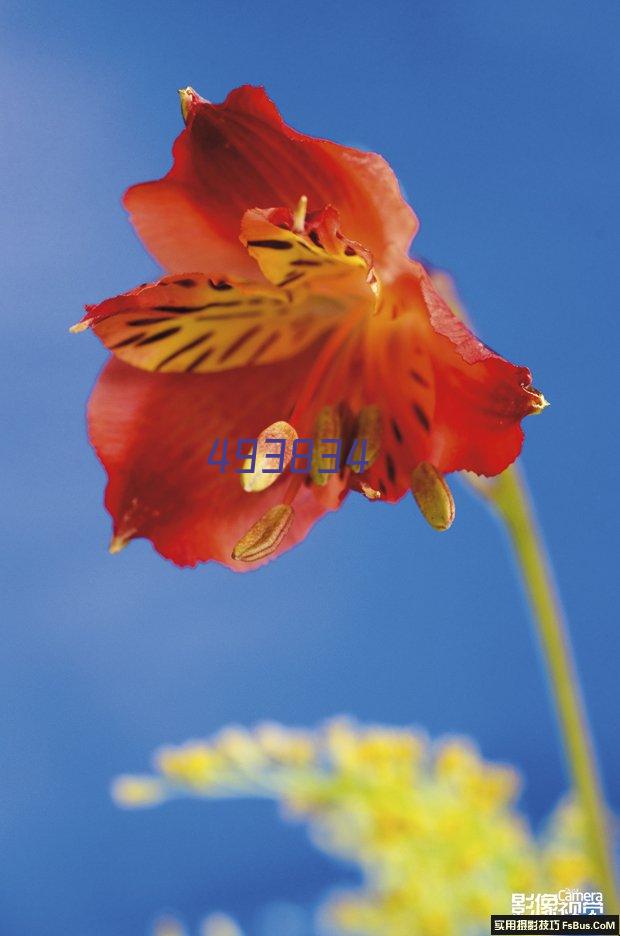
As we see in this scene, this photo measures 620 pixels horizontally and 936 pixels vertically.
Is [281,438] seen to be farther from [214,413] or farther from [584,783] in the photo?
[584,783]

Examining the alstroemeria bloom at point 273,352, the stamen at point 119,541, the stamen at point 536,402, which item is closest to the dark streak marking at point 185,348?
the alstroemeria bloom at point 273,352

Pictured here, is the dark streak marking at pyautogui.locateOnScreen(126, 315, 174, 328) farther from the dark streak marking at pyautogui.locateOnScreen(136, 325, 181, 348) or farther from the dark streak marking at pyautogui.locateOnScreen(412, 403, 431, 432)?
the dark streak marking at pyautogui.locateOnScreen(412, 403, 431, 432)

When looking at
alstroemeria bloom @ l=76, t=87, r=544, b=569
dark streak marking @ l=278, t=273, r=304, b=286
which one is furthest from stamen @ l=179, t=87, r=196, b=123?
dark streak marking @ l=278, t=273, r=304, b=286

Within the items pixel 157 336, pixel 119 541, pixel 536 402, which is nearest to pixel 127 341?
pixel 157 336

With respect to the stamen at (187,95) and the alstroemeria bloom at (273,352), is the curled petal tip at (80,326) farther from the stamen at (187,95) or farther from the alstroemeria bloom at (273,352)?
the stamen at (187,95)

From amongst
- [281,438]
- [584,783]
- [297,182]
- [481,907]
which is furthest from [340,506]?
[481,907]

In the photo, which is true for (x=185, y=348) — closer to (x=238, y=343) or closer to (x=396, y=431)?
(x=238, y=343)
